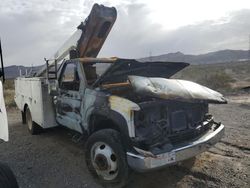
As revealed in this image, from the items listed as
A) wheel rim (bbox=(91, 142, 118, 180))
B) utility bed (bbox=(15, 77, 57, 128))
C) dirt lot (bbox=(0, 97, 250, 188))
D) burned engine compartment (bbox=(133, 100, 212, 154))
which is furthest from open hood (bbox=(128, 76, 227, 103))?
utility bed (bbox=(15, 77, 57, 128))

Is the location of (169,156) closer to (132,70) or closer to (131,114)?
(131,114)

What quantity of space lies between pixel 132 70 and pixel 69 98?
1.33 meters

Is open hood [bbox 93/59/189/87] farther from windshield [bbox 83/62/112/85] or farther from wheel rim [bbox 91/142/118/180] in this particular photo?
wheel rim [bbox 91/142/118/180]

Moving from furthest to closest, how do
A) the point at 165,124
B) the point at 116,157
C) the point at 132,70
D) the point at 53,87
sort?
the point at 53,87 → the point at 132,70 → the point at 165,124 → the point at 116,157

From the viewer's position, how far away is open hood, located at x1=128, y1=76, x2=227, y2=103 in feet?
13.7

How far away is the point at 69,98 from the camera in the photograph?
579 cm

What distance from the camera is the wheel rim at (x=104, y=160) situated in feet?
14.3

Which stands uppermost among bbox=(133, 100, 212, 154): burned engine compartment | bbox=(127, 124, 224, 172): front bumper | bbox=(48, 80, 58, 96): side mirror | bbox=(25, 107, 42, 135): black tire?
bbox=(48, 80, 58, 96): side mirror

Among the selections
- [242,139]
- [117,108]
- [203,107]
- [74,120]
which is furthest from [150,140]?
[242,139]

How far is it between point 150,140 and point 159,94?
65 centimetres

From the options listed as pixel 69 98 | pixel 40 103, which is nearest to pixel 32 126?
pixel 40 103

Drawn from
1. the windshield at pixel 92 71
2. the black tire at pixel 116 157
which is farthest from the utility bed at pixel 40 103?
the black tire at pixel 116 157

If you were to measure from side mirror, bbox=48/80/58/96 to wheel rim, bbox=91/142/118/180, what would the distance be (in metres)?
2.15

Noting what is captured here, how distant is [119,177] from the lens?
4262 millimetres
